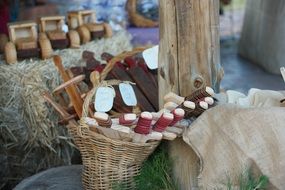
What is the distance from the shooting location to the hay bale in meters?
2.52

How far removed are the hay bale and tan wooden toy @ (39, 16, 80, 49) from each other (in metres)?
0.05

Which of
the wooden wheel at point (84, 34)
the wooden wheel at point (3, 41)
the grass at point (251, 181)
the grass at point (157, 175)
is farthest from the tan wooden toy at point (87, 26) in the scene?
the grass at point (251, 181)

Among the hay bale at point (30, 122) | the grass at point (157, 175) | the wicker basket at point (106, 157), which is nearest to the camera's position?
the wicker basket at point (106, 157)

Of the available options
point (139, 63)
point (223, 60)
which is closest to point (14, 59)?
point (139, 63)

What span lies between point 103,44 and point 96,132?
136cm

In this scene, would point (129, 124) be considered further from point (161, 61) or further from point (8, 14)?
point (8, 14)

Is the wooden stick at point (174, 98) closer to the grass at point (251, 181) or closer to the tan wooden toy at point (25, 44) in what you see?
the grass at point (251, 181)

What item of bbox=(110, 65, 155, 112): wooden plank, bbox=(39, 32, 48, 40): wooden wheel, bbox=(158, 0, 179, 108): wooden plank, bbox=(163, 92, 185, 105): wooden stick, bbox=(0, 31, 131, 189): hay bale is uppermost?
bbox=(158, 0, 179, 108): wooden plank

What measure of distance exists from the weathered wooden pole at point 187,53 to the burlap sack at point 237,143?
14cm

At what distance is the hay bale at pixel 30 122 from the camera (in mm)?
2516

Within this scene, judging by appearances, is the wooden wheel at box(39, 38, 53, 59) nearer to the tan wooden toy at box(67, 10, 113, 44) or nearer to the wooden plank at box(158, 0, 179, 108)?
the tan wooden toy at box(67, 10, 113, 44)

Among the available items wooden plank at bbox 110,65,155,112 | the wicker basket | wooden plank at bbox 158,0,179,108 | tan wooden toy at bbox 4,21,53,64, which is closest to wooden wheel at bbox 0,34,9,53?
tan wooden toy at bbox 4,21,53,64

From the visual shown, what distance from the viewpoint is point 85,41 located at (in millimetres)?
2910

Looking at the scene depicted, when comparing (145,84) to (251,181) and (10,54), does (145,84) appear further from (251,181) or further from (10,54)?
(10,54)
